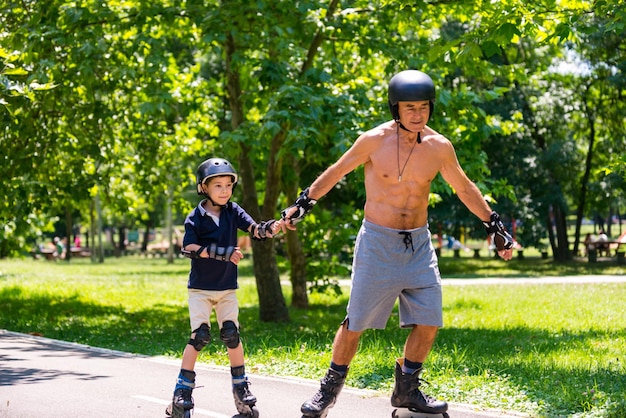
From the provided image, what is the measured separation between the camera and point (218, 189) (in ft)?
20.3

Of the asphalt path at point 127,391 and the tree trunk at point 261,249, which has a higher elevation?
the tree trunk at point 261,249

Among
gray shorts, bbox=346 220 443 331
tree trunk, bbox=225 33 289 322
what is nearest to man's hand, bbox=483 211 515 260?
gray shorts, bbox=346 220 443 331

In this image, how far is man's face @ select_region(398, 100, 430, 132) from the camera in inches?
226

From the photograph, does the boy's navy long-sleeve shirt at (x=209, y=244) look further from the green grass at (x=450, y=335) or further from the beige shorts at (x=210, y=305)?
the green grass at (x=450, y=335)

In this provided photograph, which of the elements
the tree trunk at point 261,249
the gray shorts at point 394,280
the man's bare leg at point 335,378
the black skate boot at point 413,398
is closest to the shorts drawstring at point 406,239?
the gray shorts at point 394,280

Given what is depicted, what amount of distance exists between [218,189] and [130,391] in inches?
81.0

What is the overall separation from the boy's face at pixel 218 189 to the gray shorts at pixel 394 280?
1.02 metres

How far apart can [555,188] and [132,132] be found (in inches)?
695

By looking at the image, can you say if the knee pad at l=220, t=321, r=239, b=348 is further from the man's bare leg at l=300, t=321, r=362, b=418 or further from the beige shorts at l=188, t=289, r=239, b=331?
the man's bare leg at l=300, t=321, r=362, b=418

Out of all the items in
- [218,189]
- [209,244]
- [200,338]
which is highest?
[218,189]

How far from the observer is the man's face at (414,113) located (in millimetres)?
5730

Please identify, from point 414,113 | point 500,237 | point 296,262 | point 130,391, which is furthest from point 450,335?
point 414,113

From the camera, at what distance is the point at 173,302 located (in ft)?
61.3

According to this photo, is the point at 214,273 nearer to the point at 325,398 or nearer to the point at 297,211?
the point at 297,211
